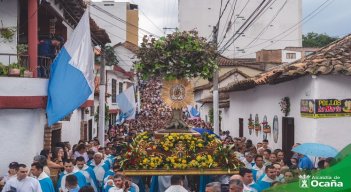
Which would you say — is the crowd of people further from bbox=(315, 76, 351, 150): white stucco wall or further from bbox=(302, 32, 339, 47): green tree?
bbox=(302, 32, 339, 47): green tree

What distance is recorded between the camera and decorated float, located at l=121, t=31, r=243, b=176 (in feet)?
32.7

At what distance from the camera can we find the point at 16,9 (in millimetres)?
12859

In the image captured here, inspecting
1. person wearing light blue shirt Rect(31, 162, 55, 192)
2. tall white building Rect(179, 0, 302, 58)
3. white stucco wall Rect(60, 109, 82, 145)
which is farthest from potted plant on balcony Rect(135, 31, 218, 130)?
tall white building Rect(179, 0, 302, 58)

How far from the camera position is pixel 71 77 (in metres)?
11.3

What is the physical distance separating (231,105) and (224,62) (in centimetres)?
1221

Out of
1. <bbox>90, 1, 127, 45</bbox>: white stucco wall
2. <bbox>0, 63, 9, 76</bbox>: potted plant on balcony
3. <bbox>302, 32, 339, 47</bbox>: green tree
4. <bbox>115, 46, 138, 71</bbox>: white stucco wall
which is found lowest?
<bbox>0, 63, 9, 76</bbox>: potted plant on balcony

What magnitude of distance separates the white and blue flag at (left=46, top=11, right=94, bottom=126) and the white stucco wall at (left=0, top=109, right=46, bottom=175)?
2.58ft

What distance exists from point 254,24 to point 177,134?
135ft

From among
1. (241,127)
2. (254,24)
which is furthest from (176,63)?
(254,24)

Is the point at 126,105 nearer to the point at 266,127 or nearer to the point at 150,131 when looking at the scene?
the point at 266,127

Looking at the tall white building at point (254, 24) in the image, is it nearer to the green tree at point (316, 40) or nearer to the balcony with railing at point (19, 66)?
the green tree at point (316, 40)

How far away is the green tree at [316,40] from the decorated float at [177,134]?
52091 mm

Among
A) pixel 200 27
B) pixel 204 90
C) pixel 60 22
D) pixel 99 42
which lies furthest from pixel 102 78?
pixel 200 27

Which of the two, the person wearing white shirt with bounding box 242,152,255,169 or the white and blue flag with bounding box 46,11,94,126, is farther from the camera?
the person wearing white shirt with bounding box 242,152,255,169
